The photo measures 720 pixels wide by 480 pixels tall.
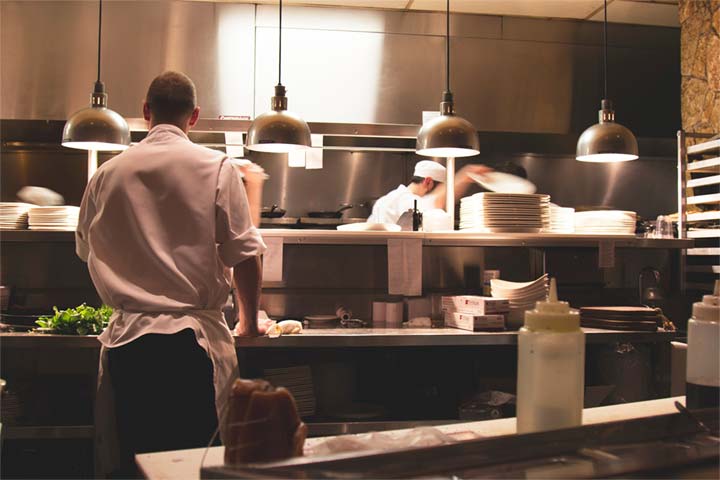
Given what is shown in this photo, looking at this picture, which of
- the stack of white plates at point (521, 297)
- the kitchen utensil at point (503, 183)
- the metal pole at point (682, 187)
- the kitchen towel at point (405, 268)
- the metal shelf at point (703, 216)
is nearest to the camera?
the stack of white plates at point (521, 297)

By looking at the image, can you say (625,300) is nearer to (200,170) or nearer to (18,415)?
(200,170)

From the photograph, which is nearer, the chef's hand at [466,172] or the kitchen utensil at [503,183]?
the kitchen utensil at [503,183]

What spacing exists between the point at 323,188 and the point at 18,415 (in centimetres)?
351

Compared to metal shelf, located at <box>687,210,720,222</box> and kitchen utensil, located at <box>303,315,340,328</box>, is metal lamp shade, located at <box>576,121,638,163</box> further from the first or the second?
kitchen utensil, located at <box>303,315,340,328</box>

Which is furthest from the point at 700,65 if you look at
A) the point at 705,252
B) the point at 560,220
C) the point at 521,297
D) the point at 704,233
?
the point at 521,297

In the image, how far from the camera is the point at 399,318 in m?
3.66

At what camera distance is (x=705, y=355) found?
4.19 ft

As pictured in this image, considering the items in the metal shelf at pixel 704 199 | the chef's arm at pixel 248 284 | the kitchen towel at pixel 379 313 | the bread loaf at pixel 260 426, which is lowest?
the kitchen towel at pixel 379 313

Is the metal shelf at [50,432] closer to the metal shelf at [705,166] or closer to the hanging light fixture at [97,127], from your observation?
the hanging light fixture at [97,127]

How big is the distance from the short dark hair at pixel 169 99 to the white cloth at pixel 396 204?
3.64m

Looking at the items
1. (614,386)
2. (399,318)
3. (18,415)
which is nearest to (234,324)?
(399,318)

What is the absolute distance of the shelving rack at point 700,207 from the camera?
4.67 metres

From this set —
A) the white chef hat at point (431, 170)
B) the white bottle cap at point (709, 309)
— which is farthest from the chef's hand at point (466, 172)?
the white bottle cap at point (709, 309)

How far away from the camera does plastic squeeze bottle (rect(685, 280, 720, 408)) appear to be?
127 centimetres
